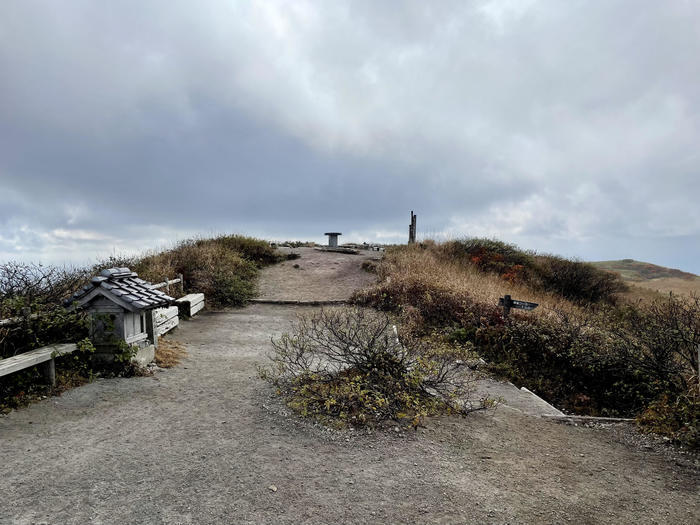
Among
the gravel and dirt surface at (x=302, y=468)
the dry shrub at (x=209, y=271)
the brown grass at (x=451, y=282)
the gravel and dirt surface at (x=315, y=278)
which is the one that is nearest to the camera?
the gravel and dirt surface at (x=302, y=468)

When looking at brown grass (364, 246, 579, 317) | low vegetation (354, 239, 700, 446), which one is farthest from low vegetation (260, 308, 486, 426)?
brown grass (364, 246, 579, 317)

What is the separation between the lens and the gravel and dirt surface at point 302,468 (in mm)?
3248

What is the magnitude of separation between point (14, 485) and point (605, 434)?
5971 millimetres

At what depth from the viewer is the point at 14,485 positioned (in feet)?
11.7

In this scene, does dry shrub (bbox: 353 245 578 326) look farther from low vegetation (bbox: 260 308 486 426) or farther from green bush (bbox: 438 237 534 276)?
low vegetation (bbox: 260 308 486 426)

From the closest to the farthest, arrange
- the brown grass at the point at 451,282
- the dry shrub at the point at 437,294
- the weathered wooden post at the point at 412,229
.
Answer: the dry shrub at the point at 437,294 < the brown grass at the point at 451,282 < the weathered wooden post at the point at 412,229

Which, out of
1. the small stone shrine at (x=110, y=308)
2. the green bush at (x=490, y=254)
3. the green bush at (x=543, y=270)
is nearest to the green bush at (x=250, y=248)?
the green bush at (x=543, y=270)

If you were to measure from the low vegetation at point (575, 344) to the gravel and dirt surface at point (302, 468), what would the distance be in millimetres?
1364

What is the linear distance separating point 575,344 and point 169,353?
7395mm

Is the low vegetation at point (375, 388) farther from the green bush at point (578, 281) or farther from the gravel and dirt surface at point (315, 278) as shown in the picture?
the green bush at point (578, 281)

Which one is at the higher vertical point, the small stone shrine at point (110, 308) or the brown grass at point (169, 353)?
the small stone shrine at point (110, 308)

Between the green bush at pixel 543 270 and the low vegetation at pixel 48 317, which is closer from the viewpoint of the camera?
the low vegetation at pixel 48 317

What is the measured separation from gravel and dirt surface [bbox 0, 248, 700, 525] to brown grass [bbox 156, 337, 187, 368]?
1470 mm

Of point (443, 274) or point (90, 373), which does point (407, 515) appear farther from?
point (443, 274)
